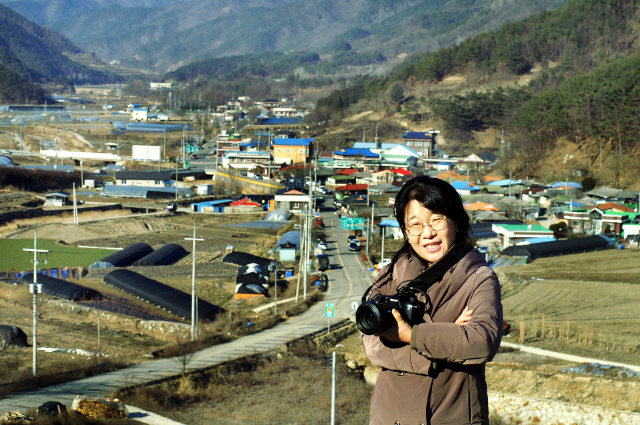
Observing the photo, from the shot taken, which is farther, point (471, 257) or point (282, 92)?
point (282, 92)

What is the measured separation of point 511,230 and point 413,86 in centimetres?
4019

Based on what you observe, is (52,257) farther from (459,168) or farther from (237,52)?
(237,52)

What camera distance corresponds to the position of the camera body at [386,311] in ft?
3.77

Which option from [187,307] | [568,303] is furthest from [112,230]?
[568,303]

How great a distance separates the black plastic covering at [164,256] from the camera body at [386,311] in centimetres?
1542

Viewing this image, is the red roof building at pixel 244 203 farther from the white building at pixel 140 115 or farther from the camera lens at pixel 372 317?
the white building at pixel 140 115

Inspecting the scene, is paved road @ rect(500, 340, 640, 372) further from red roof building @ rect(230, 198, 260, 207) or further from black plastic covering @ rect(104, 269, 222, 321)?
red roof building @ rect(230, 198, 260, 207)

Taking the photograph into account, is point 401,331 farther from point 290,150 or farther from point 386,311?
point 290,150

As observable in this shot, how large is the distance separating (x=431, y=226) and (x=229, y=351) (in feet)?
26.3

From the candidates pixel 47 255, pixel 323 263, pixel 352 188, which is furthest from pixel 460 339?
pixel 352 188

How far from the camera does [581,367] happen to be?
744 cm

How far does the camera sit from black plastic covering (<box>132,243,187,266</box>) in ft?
53.1

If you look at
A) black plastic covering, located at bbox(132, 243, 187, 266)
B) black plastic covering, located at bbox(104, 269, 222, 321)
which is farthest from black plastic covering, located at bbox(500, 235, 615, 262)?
black plastic covering, located at bbox(132, 243, 187, 266)

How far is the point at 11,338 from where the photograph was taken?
9266mm
